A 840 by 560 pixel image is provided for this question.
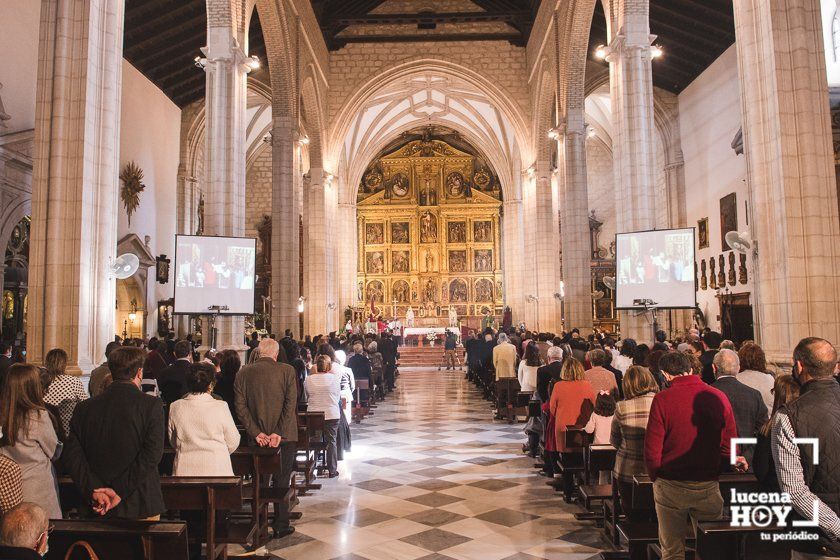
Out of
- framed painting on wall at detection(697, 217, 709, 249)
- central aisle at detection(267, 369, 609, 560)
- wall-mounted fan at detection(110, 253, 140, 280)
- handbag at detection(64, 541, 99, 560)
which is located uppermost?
framed painting on wall at detection(697, 217, 709, 249)

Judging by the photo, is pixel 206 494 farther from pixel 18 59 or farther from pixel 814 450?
pixel 18 59

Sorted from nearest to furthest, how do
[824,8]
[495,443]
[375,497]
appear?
1. [375,497]
2. [495,443]
3. [824,8]

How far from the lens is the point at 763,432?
9.41 feet

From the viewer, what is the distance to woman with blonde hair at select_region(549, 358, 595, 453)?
5.65 metres

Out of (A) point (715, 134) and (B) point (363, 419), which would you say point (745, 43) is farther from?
(A) point (715, 134)

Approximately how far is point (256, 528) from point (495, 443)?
16.3 feet

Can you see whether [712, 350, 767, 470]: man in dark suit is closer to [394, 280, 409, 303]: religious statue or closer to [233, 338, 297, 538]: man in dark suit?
[233, 338, 297, 538]: man in dark suit

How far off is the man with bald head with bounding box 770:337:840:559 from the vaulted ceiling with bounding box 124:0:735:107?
54.6 ft

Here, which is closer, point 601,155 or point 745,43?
point 745,43

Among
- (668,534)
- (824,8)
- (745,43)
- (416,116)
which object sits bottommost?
(668,534)

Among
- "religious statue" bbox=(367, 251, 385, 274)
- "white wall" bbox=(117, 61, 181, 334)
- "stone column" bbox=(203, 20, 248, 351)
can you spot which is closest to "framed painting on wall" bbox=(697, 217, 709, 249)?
"stone column" bbox=(203, 20, 248, 351)

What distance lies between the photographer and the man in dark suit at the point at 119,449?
3.10 metres

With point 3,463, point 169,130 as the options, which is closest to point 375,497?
point 3,463

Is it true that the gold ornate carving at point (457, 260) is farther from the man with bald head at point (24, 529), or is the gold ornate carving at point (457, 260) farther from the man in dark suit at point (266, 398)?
the man with bald head at point (24, 529)
